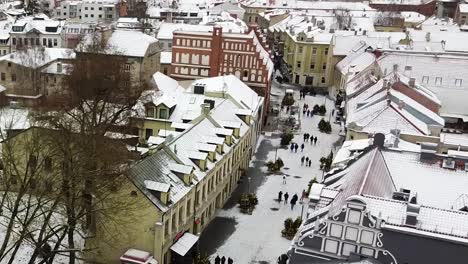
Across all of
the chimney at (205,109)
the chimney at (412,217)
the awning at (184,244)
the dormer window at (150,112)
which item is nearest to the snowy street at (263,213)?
the awning at (184,244)

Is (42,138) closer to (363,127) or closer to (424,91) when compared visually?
(363,127)

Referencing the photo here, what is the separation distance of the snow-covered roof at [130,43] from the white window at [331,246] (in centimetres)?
5209

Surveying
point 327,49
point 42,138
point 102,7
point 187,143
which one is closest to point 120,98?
point 187,143

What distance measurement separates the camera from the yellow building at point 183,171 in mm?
33812

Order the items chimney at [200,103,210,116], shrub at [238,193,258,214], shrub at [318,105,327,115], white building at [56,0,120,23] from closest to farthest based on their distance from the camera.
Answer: shrub at [238,193,258,214], chimney at [200,103,210,116], shrub at [318,105,327,115], white building at [56,0,120,23]

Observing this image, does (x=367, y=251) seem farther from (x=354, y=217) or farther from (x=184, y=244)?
(x=184, y=244)

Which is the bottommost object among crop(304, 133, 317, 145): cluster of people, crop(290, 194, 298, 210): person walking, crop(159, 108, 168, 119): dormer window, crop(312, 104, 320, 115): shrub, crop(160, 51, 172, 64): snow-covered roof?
crop(290, 194, 298, 210): person walking

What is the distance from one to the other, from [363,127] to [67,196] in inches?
1121

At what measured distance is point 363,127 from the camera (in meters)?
50.9

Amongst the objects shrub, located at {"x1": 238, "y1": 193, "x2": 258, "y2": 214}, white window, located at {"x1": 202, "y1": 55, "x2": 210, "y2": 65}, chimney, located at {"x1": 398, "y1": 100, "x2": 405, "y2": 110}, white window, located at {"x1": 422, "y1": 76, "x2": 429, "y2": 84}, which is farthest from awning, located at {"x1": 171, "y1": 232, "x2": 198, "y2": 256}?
white window, located at {"x1": 422, "y1": 76, "x2": 429, "y2": 84}

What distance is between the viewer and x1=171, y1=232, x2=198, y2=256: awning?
35500 mm

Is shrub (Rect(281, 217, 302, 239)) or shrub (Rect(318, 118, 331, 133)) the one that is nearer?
shrub (Rect(281, 217, 302, 239))

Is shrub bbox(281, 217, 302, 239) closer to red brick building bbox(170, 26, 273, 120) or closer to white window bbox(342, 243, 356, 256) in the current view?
white window bbox(342, 243, 356, 256)

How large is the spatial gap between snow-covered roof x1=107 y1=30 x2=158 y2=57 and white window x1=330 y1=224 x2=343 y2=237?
52.2 m
